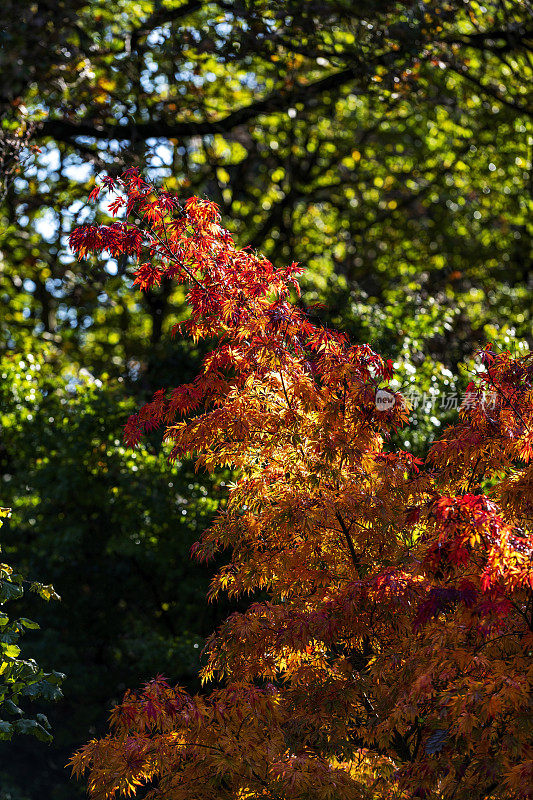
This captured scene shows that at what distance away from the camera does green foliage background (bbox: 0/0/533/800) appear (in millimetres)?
7434

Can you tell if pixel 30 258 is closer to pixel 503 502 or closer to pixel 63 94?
pixel 63 94

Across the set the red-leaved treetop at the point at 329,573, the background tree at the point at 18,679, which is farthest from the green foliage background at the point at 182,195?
the red-leaved treetop at the point at 329,573

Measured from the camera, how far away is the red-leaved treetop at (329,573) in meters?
3.24

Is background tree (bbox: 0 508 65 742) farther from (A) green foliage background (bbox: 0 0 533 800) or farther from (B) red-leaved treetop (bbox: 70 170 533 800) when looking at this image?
(A) green foliage background (bbox: 0 0 533 800)

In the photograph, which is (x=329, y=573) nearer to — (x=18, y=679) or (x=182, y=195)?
(x=18, y=679)

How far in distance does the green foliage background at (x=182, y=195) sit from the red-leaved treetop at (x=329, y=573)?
8.61 ft

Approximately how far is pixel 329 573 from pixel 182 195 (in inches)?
305

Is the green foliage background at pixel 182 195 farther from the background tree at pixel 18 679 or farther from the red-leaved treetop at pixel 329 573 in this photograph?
the red-leaved treetop at pixel 329 573

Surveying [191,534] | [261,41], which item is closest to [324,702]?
[191,534]

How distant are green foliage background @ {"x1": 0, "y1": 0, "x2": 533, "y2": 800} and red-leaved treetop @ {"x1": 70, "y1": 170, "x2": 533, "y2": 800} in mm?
2625

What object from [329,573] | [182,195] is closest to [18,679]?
[329,573]

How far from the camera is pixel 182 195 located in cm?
1076

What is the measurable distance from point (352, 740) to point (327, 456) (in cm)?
160

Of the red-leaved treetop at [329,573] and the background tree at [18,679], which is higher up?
the red-leaved treetop at [329,573]
